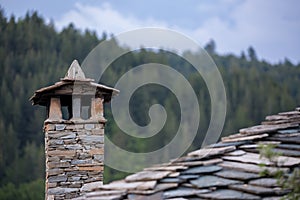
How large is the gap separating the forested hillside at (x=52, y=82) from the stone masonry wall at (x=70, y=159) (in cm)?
1116

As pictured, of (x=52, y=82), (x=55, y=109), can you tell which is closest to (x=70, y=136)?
(x=55, y=109)

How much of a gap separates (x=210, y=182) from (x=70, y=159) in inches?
104

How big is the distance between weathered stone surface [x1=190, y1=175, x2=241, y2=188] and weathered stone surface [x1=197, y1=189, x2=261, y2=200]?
60mm

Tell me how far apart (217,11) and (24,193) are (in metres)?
21.8

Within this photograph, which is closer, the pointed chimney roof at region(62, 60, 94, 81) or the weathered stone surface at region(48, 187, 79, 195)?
the weathered stone surface at region(48, 187, 79, 195)

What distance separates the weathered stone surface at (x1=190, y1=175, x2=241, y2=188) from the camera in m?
2.63

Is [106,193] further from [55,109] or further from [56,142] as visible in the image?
[55,109]

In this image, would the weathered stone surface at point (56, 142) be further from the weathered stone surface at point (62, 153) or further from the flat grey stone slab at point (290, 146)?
the flat grey stone slab at point (290, 146)

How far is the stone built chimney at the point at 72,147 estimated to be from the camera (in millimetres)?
5000

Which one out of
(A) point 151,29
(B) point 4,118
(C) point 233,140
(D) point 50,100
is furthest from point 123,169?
(C) point 233,140

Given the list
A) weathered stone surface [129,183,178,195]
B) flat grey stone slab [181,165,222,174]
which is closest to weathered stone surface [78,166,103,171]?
flat grey stone slab [181,165,222,174]

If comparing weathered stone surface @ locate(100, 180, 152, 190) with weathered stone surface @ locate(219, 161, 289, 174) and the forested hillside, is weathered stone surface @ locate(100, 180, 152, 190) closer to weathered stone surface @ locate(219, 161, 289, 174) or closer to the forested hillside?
weathered stone surface @ locate(219, 161, 289, 174)

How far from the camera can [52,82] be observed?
76.9 feet

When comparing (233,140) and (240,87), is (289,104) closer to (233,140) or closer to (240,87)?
(240,87)
